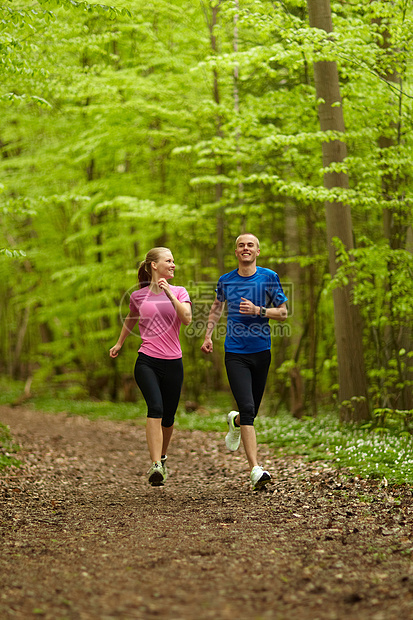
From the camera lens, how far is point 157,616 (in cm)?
296

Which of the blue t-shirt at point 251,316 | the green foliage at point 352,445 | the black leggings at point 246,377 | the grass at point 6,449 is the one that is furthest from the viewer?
the grass at point 6,449

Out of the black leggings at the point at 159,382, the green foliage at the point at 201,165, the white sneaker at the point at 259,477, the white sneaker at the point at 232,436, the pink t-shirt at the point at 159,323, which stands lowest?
the white sneaker at the point at 259,477

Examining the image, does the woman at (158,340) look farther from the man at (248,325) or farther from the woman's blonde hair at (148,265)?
the man at (248,325)

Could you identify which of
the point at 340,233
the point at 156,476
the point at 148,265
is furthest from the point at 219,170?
the point at 156,476

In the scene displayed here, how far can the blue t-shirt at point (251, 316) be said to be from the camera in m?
6.16

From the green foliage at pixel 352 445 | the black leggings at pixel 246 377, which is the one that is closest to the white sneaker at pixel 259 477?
the black leggings at pixel 246 377

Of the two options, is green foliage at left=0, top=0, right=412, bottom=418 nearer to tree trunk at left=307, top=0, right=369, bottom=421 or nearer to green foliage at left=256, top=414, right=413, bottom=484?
tree trunk at left=307, top=0, right=369, bottom=421

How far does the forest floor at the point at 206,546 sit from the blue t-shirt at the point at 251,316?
144cm

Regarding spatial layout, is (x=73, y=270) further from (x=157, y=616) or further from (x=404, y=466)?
(x=157, y=616)

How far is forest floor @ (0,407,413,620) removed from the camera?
10.2ft

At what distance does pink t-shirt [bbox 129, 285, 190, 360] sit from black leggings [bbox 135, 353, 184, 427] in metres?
0.08

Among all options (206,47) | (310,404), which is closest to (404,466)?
(310,404)

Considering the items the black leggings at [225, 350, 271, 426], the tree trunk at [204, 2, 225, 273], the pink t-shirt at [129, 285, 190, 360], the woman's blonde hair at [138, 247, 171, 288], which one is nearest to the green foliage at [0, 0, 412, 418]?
the tree trunk at [204, 2, 225, 273]

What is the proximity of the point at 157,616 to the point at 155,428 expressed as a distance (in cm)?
314
